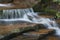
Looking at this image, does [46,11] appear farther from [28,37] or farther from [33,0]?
[28,37]

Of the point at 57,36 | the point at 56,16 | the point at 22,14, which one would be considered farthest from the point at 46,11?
the point at 57,36

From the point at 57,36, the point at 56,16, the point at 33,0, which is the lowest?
the point at 57,36

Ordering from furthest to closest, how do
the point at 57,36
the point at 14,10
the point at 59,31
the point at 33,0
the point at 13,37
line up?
the point at 33,0
the point at 14,10
the point at 59,31
the point at 57,36
the point at 13,37

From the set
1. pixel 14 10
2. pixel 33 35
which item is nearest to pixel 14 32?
pixel 33 35

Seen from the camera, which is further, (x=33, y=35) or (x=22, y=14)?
(x=22, y=14)

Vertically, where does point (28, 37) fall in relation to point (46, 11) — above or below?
below

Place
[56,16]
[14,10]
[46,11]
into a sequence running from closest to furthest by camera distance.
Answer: [14,10], [56,16], [46,11]

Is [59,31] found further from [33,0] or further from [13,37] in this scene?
[33,0]

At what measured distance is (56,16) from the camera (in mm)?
8469

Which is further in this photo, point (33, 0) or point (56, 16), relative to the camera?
point (33, 0)

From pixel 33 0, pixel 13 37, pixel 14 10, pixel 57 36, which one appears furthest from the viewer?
pixel 33 0

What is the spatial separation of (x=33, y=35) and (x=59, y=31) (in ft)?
5.25

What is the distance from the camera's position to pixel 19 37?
522cm

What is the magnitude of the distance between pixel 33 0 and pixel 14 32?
489cm
